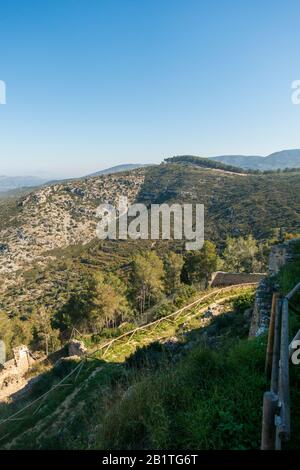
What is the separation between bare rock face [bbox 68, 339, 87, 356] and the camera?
14656mm

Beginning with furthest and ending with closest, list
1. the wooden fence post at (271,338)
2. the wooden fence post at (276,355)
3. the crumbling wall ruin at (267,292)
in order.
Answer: the crumbling wall ruin at (267,292) → the wooden fence post at (271,338) → the wooden fence post at (276,355)

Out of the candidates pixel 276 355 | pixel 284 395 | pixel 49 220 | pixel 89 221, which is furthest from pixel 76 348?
pixel 49 220

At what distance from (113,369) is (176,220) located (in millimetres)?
73601

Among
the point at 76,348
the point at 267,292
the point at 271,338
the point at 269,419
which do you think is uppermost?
the point at 269,419

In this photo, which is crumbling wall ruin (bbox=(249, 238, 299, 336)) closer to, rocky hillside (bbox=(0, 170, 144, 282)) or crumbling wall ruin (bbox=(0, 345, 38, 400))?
crumbling wall ruin (bbox=(0, 345, 38, 400))

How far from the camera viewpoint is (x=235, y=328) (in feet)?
32.6

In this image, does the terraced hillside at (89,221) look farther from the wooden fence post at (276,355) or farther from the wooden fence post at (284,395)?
the wooden fence post at (284,395)

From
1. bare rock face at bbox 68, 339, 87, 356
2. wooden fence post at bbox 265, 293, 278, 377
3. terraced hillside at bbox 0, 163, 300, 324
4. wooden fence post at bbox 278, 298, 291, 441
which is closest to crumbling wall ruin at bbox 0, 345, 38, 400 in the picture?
bare rock face at bbox 68, 339, 87, 356

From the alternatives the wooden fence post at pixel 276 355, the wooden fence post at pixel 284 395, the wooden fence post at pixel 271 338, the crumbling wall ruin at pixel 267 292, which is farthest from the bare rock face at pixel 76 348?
the wooden fence post at pixel 284 395

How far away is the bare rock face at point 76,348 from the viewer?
577 inches

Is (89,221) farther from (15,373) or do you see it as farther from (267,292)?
(267,292)

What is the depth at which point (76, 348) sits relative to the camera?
15.2 meters

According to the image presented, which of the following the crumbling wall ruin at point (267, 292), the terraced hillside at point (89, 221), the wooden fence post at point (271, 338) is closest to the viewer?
the wooden fence post at point (271, 338)
